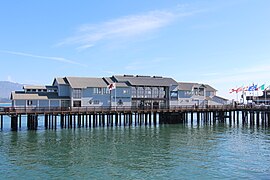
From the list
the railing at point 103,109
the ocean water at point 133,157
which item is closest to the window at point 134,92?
the railing at point 103,109

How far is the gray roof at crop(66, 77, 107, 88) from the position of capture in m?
58.1

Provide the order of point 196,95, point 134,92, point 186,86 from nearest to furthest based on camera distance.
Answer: point 134,92
point 186,86
point 196,95

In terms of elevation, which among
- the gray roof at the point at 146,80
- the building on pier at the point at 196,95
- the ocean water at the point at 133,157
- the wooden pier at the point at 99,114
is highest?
the gray roof at the point at 146,80

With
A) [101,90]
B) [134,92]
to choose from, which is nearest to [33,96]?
[101,90]

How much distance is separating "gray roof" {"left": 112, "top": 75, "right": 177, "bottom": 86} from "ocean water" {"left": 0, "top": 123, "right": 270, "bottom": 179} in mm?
22117

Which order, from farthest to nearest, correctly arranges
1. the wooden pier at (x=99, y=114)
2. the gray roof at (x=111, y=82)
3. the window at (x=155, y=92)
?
the window at (x=155, y=92) < the gray roof at (x=111, y=82) < the wooden pier at (x=99, y=114)

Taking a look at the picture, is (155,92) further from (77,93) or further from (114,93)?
(77,93)

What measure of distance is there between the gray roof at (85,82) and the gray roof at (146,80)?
4055 mm

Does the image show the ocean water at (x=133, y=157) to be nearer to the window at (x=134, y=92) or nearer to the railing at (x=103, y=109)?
the railing at (x=103, y=109)

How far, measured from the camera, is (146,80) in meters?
66.5

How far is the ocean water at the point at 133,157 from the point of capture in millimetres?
24156

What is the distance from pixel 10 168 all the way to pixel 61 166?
4.04m

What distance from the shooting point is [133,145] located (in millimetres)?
36812

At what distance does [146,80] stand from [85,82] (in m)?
13.4
